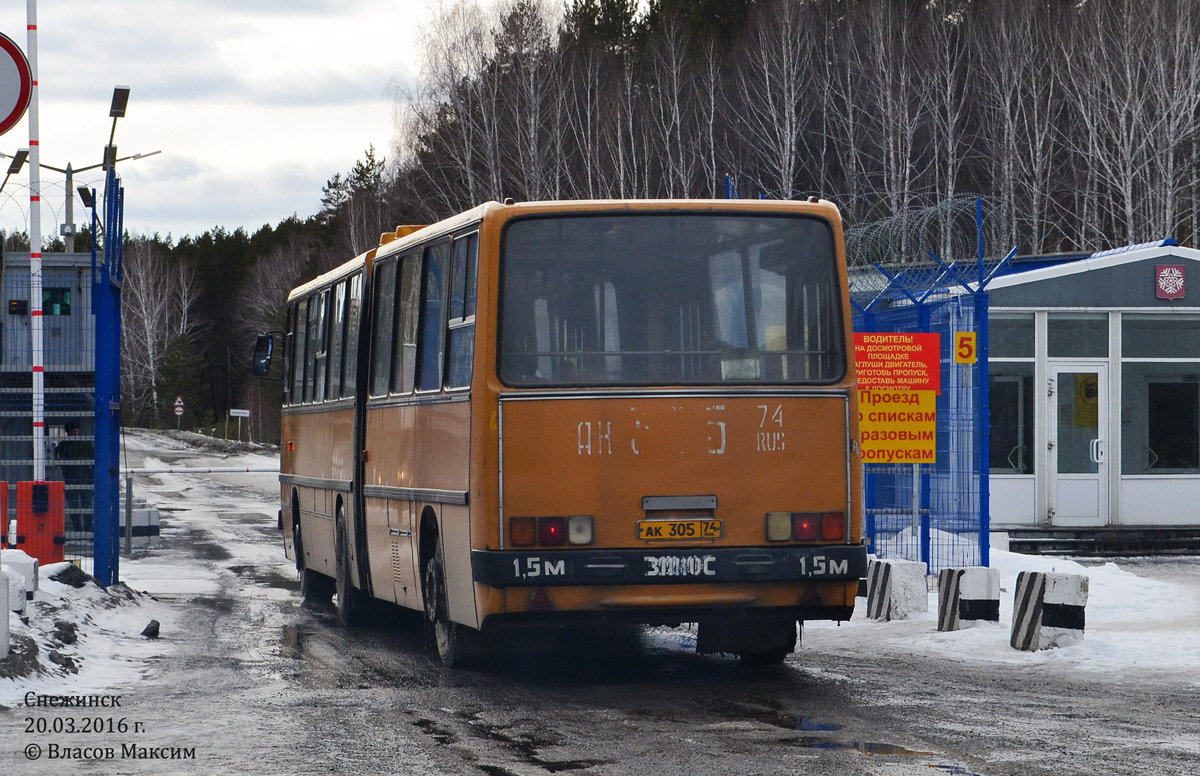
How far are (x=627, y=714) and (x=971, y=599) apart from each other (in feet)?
15.6

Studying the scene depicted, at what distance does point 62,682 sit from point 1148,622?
8.54 metres

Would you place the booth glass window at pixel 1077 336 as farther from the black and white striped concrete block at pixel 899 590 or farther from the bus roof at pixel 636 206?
the bus roof at pixel 636 206

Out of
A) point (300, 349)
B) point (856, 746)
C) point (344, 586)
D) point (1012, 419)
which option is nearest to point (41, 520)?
point (300, 349)

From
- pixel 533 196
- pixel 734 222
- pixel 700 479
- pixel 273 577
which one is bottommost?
pixel 273 577

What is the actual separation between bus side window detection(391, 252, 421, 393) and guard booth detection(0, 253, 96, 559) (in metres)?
5.80

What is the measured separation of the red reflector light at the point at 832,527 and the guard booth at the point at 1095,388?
14.7 meters

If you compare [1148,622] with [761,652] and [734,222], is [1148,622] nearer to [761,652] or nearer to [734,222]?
[761,652]

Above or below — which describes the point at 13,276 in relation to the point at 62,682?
above

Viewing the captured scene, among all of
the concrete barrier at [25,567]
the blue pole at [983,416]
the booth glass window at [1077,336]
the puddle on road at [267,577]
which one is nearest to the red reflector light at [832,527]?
the concrete barrier at [25,567]

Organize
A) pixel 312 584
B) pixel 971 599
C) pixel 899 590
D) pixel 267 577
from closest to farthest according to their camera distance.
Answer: pixel 971 599, pixel 899 590, pixel 312 584, pixel 267 577

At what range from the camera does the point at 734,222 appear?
1059 cm

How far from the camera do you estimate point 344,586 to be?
14.9 meters

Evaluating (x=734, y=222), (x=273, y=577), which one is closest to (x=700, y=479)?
(x=734, y=222)

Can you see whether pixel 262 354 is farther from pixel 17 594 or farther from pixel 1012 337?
pixel 1012 337
